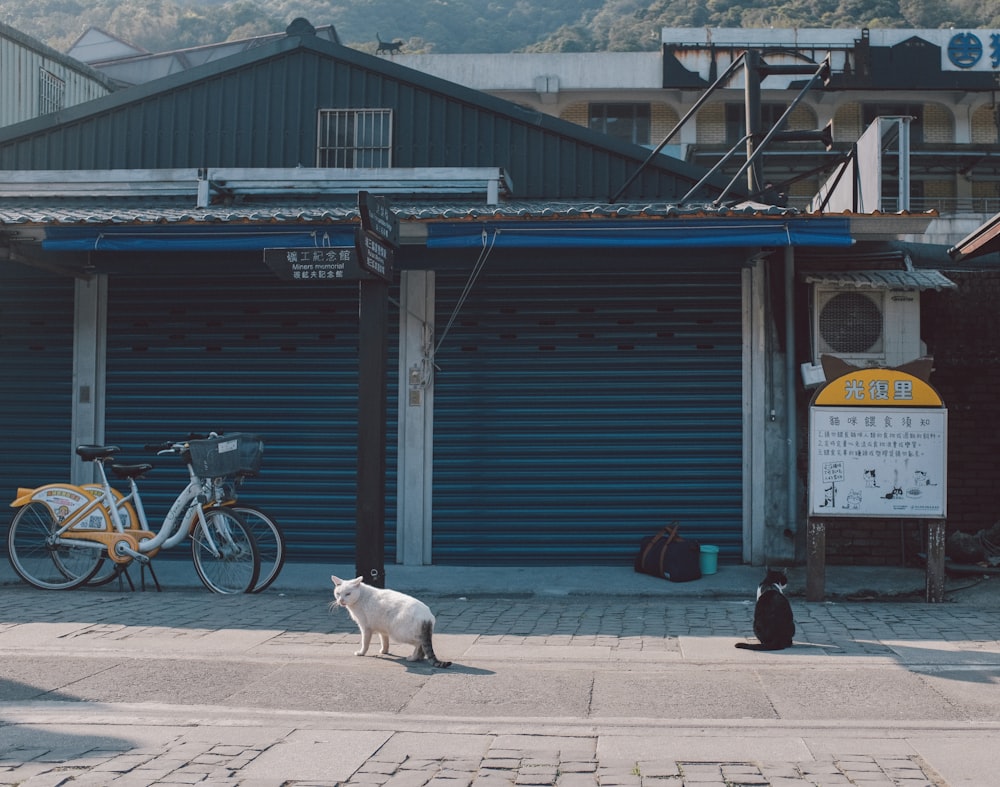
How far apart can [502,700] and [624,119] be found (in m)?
42.7

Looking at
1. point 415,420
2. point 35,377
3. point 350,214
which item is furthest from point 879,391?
point 35,377

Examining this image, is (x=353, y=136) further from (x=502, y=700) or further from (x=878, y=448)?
(x=502, y=700)

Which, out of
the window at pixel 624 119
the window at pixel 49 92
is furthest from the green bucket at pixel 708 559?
the window at pixel 624 119

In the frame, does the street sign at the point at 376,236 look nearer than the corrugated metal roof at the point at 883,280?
Yes

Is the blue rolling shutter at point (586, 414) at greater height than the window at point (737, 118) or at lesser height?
lesser

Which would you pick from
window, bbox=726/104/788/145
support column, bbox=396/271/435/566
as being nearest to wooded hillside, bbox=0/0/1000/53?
window, bbox=726/104/788/145

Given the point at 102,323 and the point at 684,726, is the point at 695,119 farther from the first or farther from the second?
the point at 684,726

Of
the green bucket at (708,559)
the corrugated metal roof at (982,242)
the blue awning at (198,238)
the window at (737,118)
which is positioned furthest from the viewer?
the window at (737,118)

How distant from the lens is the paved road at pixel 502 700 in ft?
15.2

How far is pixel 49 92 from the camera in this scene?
66.8 feet

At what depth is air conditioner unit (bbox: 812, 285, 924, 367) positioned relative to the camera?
1079 centimetres

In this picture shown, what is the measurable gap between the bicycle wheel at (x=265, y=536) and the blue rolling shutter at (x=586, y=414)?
2.10 meters

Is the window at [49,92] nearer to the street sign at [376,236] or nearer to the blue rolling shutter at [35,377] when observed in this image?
the blue rolling shutter at [35,377]

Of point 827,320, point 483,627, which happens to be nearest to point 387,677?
point 483,627
